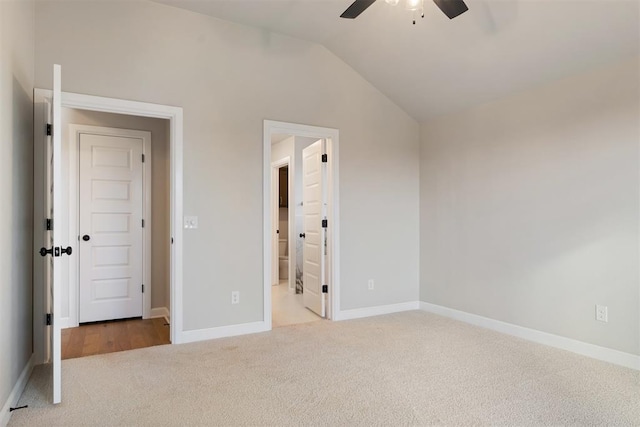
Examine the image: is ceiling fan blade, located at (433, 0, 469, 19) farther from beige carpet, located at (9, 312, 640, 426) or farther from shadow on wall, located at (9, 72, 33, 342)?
shadow on wall, located at (9, 72, 33, 342)

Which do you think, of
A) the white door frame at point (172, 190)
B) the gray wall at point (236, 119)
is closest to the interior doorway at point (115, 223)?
the white door frame at point (172, 190)

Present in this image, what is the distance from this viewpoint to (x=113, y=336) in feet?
11.6

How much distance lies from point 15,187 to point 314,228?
2754 millimetres

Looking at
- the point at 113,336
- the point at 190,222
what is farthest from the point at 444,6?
the point at 113,336

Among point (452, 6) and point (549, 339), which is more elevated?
point (452, 6)

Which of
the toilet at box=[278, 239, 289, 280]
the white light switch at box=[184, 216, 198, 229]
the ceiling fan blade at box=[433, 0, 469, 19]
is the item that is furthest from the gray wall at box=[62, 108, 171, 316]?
the ceiling fan blade at box=[433, 0, 469, 19]

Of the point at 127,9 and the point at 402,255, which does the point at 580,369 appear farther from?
the point at 127,9

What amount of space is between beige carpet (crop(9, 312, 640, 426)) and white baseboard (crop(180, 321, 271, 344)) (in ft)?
0.32

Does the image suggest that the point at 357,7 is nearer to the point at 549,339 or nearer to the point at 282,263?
the point at 549,339

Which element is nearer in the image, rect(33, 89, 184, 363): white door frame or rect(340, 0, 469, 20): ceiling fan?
rect(340, 0, 469, 20): ceiling fan

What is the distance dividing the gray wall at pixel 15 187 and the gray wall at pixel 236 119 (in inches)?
16.0

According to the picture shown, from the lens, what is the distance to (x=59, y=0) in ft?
9.44

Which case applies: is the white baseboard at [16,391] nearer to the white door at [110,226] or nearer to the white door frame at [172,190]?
the white door frame at [172,190]

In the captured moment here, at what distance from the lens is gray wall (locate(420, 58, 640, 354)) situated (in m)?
2.79
